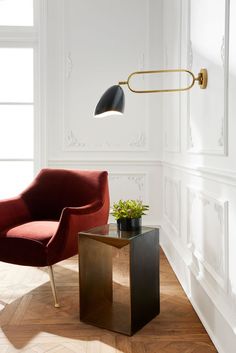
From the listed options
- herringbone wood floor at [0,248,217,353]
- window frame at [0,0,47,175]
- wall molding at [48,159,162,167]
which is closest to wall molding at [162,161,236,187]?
herringbone wood floor at [0,248,217,353]

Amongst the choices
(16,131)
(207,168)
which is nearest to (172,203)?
(207,168)

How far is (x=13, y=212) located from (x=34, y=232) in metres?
0.42

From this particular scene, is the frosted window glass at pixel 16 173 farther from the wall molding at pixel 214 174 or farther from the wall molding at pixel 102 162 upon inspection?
the wall molding at pixel 214 174

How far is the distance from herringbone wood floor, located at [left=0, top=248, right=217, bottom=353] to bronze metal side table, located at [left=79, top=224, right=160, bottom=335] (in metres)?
0.08

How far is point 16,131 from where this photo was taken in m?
4.23

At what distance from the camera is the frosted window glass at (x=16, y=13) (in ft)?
13.5

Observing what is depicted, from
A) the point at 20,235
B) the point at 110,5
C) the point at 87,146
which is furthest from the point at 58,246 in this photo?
the point at 110,5

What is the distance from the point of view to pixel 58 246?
2.42m

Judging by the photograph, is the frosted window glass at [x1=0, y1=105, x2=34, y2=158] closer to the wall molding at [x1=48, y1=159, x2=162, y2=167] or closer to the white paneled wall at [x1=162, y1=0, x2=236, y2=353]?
the wall molding at [x1=48, y1=159, x2=162, y2=167]

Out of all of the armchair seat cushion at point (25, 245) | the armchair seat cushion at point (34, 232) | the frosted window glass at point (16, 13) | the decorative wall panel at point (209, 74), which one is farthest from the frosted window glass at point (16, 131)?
the decorative wall panel at point (209, 74)

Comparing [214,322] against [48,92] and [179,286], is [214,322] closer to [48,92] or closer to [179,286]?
[179,286]

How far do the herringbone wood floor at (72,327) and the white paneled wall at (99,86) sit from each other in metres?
1.51

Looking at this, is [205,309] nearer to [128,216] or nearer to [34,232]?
[128,216]

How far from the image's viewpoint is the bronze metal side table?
2066 millimetres
